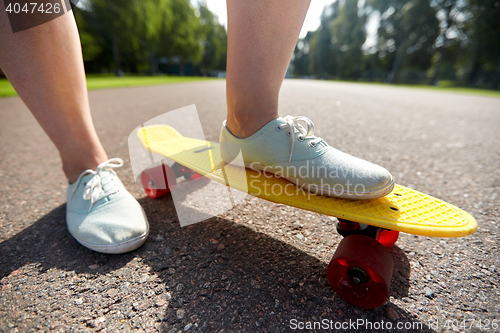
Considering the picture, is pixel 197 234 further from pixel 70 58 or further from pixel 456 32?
pixel 456 32

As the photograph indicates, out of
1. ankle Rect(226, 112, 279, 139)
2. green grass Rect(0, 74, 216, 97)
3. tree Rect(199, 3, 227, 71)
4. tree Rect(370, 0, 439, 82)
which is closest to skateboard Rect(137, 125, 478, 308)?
ankle Rect(226, 112, 279, 139)

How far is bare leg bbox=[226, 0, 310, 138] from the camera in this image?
0.95 metres

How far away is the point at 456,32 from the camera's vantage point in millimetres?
24828

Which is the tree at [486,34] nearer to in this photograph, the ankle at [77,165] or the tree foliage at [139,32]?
the ankle at [77,165]

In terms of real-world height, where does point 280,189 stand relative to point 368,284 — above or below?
above

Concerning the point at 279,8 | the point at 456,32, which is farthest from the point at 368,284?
the point at 456,32

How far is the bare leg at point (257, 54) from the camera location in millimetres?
955

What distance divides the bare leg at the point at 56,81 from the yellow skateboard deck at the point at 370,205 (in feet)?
1.42

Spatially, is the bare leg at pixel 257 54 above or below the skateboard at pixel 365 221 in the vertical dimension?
above

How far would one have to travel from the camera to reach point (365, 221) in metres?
0.83

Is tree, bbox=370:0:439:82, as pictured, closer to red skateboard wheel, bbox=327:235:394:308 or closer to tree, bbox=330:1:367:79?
tree, bbox=330:1:367:79

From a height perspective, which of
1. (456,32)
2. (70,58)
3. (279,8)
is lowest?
(70,58)

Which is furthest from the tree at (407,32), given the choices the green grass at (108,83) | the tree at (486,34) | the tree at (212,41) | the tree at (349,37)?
the green grass at (108,83)

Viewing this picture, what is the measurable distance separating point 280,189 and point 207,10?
4236 centimetres
